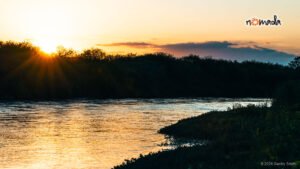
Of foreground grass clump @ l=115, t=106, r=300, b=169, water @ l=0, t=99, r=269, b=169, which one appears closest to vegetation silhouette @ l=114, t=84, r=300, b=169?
foreground grass clump @ l=115, t=106, r=300, b=169

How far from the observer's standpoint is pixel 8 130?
46375mm

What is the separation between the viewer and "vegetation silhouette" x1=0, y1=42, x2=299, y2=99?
118 m

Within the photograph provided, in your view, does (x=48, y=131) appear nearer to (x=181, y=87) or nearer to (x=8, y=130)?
(x=8, y=130)

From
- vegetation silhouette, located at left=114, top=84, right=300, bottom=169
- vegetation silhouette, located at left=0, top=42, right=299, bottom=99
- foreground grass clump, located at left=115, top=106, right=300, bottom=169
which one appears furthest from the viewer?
vegetation silhouette, located at left=0, top=42, right=299, bottom=99

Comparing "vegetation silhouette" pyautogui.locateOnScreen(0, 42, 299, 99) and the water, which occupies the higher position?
"vegetation silhouette" pyautogui.locateOnScreen(0, 42, 299, 99)

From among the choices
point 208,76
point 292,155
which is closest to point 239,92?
point 208,76

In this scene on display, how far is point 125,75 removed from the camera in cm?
13938

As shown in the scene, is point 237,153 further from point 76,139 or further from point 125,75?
point 125,75

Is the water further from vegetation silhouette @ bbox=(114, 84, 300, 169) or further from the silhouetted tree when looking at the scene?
the silhouetted tree

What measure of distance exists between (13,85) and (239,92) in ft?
199

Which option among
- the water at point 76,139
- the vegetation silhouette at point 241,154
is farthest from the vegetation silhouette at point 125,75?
the vegetation silhouette at point 241,154

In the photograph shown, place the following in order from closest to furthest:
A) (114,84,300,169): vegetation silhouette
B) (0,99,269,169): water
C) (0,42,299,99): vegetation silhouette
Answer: (114,84,300,169): vegetation silhouette → (0,99,269,169): water → (0,42,299,99): vegetation silhouette

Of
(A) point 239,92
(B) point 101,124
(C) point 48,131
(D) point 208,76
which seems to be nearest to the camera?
(C) point 48,131

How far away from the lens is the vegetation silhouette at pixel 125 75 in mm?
117750
